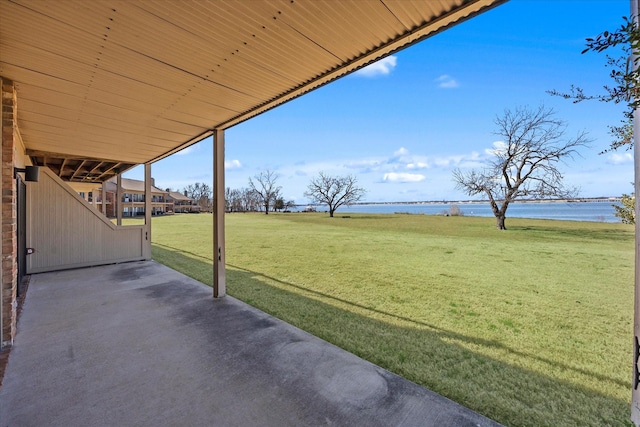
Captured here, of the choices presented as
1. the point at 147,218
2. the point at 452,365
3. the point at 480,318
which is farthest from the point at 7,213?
the point at 480,318

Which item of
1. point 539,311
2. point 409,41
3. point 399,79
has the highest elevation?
point 399,79

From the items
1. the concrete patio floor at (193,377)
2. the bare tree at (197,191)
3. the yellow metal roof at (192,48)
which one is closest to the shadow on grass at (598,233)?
the concrete patio floor at (193,377)

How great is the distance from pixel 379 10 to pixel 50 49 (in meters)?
2.69

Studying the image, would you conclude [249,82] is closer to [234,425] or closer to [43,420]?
[234,425]

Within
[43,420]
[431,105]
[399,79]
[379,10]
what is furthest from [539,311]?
[431,105]

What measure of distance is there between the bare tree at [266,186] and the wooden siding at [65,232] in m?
38.0

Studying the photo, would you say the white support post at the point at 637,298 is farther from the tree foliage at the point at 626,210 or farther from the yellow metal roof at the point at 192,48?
the tree foliage at the point at 626,210

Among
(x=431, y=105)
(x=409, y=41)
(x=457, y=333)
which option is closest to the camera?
(x=409, y=41)

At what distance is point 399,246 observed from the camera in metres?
10.9

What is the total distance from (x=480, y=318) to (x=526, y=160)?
18.2 m

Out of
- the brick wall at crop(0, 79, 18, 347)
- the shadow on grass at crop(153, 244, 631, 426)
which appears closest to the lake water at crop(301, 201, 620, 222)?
the shadow on grass at crop(153, 244, 631, 426)

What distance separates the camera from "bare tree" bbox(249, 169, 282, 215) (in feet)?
149

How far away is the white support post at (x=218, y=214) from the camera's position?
4570 millimetres

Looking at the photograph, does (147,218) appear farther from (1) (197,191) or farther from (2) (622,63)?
(1) (197,191)
